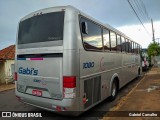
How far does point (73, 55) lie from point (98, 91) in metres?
1.89

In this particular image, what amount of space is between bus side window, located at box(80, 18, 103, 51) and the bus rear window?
0.66 m

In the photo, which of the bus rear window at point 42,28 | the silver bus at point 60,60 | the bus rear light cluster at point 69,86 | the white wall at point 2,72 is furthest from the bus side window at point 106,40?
the white wall at point 2,72

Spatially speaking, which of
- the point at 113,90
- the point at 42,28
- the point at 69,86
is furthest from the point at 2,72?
the point at 69,86

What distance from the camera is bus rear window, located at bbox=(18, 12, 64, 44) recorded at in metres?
5.08

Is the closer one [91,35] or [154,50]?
[91,35]

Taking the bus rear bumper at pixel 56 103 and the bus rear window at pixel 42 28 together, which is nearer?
the bus rear bumper at pixel 56 103

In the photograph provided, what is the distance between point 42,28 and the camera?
545 cm

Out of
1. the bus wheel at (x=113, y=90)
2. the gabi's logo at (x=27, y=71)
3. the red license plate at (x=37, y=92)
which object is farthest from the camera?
the bus wheel at (x=113, y=90)

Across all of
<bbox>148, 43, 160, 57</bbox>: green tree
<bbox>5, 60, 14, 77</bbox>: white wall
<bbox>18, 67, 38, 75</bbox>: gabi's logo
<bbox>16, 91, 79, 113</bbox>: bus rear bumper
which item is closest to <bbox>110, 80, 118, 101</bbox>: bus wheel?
<bbox>16, 91, 79, 113</bbox>: bus rear bumper

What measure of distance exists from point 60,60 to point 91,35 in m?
1.55

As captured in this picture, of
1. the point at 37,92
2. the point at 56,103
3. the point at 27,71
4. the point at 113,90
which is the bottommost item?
the point at 113,90

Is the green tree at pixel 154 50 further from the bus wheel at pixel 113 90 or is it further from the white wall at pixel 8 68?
the bus wheel at pixel 113 90

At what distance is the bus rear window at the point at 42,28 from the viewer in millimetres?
5082

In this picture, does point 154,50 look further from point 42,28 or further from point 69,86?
point 69,86
